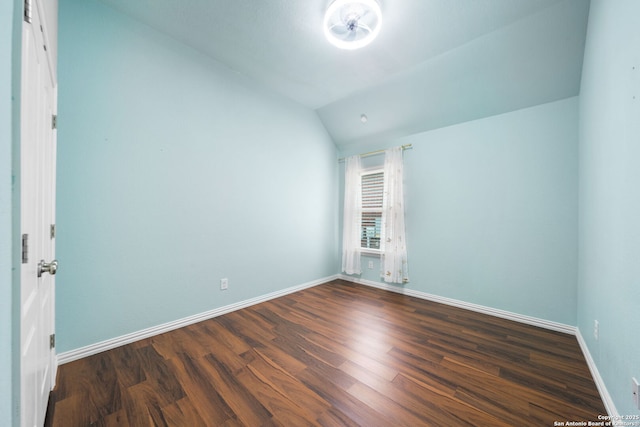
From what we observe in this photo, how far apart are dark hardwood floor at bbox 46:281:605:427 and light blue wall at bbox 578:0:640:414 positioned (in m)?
0.36

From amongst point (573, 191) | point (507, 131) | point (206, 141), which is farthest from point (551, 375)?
point (206, 141)

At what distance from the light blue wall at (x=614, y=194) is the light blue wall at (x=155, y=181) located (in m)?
2.91

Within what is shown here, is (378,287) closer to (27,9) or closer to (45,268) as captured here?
(45,268)

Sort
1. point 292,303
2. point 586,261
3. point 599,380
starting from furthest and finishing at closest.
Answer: point 292,303, point 586,261, point 599,380

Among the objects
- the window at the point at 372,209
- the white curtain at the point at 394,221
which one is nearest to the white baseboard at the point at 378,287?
the white curtain at the point at 394,221

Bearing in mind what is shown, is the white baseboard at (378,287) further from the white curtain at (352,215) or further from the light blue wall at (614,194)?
the white curtain at (352,215)

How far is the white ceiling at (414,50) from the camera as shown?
188cm

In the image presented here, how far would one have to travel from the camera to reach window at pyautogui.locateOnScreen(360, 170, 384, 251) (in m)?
3.75

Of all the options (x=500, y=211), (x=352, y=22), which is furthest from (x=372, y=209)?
(x=352, y=22)

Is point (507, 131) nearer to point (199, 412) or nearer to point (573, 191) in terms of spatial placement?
point (573, 191)

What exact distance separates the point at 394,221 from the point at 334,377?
7.48 ft

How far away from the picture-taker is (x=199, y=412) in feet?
4.35

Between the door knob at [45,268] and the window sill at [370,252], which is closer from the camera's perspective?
the door knob at [45,268]

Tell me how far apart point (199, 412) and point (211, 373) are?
13.2 inches
